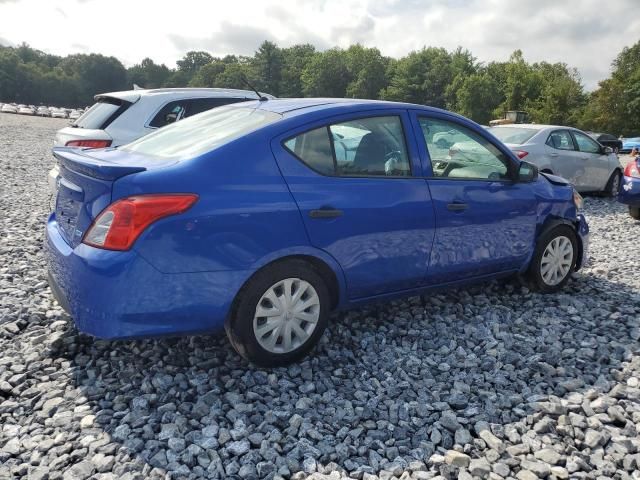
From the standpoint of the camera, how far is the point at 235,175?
3033mm

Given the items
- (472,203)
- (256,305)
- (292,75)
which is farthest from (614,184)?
(292,75)

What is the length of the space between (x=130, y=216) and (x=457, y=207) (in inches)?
90.7

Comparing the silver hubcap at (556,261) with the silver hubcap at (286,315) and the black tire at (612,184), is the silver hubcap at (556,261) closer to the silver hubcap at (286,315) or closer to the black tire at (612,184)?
the silver hubcap at (286,315)

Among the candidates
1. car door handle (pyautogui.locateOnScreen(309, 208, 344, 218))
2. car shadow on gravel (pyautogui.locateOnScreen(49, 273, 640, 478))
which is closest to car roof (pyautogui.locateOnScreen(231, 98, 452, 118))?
car door handle (pyautogui.locateOnScreen(309, 208, 344, 218))

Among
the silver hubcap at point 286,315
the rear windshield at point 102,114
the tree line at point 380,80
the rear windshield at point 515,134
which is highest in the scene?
the tree line at point 380,80

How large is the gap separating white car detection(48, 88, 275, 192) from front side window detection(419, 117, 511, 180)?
3.95 m

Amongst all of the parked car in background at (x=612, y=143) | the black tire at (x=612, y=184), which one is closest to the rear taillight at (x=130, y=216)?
the parked car in background at (x=612, y=143)

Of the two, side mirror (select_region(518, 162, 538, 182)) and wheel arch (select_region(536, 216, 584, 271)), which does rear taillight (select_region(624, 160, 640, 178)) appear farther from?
side mirror (select_region(518, 162, 538, 182))

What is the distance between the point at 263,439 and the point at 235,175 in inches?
55.5

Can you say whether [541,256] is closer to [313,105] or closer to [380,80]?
[313,105]

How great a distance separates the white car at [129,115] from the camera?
6.54 meters

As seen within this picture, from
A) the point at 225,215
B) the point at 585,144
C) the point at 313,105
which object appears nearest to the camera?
the point at 225,215

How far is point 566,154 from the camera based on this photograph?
10023mm

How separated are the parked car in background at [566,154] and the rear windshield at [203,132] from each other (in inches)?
266
